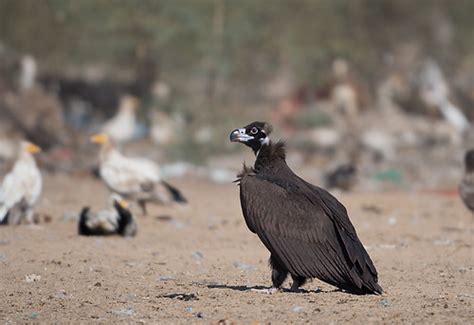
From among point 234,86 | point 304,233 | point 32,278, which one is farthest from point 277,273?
point 234,86

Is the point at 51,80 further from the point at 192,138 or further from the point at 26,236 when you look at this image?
the point at 26,236

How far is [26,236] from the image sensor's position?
1125cm

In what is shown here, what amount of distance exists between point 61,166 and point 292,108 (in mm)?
11563

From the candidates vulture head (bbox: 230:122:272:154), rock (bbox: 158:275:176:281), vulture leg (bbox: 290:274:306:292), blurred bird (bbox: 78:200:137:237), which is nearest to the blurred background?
blurred bird (bbox: 78:200:137:237)

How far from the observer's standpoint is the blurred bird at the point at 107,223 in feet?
37.8

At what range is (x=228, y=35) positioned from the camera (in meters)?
25.5

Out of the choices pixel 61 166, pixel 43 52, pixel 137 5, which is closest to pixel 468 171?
pixel 61 166

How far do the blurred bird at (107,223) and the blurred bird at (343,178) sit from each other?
726cm

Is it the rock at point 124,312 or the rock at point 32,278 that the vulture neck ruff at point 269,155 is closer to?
the rock at point 124,312

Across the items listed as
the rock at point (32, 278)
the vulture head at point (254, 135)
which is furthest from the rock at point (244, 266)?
the rock at point (32, 278)

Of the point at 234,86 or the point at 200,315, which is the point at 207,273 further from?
the point at 234,86

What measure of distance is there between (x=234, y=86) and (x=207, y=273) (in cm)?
2013

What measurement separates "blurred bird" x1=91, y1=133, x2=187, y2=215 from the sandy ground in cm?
32

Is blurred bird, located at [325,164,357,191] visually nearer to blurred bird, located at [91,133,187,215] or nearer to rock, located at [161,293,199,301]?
blurred bird, located at [91,133,187,215]
